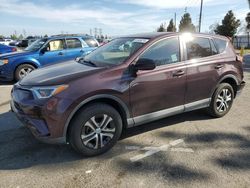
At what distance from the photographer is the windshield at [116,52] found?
378 cm

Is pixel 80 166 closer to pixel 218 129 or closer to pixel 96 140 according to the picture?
pixel 96 140

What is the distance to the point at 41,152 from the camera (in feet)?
11.7

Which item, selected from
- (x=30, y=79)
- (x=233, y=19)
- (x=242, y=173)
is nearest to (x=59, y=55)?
(x=30, y=79)

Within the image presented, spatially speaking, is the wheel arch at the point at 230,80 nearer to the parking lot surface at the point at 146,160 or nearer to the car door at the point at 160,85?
the parking lot surface at the point at 146,160

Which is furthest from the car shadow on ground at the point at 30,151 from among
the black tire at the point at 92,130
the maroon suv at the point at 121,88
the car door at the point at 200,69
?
the car door at the point at 200,69

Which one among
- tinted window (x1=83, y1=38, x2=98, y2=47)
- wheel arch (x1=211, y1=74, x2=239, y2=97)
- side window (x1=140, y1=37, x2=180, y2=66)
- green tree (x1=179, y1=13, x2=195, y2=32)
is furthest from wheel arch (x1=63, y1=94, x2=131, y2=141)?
green tree (x1=179, y1=13, x2=195, y2=32)

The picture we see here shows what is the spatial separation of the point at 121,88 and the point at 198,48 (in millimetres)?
1803

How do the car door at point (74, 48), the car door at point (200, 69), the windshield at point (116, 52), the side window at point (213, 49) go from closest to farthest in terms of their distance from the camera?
the windshield at point (116, 52) < the car door at point (200, 69) < the side window at point (213, 49) < the car door at point (74, 48)

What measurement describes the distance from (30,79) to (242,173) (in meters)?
3.16

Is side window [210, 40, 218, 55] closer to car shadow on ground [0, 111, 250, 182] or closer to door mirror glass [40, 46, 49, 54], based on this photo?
car shadow on ground [0, 111, 250, 182]

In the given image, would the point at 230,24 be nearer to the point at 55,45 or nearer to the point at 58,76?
the point at 55,45

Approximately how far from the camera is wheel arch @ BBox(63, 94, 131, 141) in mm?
3176

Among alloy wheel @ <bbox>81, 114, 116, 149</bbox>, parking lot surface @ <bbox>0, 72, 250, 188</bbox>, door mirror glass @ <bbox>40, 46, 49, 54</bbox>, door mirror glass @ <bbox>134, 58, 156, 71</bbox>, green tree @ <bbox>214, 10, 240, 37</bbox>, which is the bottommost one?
parking lot surface @ <bbox>0, 72, 250, 188</bbox>

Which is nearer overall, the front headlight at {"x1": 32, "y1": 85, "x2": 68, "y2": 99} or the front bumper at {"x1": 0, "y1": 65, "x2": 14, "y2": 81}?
the front headlight at {"x1": 32, "y1": 85, "x2": 68, "y2": 99}
